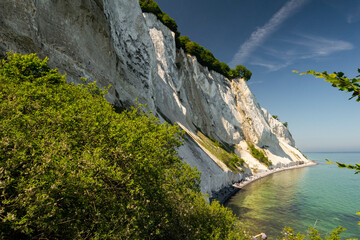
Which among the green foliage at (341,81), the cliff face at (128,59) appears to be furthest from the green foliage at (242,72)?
the green foliage at (341,81)

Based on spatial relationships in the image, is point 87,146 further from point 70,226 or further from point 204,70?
point 204,70

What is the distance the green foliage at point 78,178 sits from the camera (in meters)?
4.88

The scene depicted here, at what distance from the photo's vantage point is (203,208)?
12414 mm

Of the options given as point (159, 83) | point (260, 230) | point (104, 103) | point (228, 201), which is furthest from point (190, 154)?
point (104, 103)

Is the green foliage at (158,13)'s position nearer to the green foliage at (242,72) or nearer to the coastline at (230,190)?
the green foliage at (242,72)

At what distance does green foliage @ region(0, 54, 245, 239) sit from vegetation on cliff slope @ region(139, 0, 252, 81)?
46.7 m

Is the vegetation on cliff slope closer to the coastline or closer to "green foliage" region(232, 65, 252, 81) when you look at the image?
"green foliage" region(232, 65, 252, 81)

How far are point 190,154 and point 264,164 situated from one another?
146 ft

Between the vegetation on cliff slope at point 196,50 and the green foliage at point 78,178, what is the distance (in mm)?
46664

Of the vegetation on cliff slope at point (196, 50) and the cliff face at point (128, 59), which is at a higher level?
the vegetation on cliff slope at point (196, 50)

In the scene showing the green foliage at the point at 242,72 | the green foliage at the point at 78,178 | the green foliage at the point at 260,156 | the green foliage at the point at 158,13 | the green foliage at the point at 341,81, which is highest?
the green foliage at the point at 242,72

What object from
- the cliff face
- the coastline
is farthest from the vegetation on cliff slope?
the coastline

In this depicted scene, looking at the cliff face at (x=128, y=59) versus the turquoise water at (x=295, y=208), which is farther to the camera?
the turquoise water at (x=295, y=208)

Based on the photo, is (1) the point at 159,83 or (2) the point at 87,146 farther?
(1) the point at 159,83
